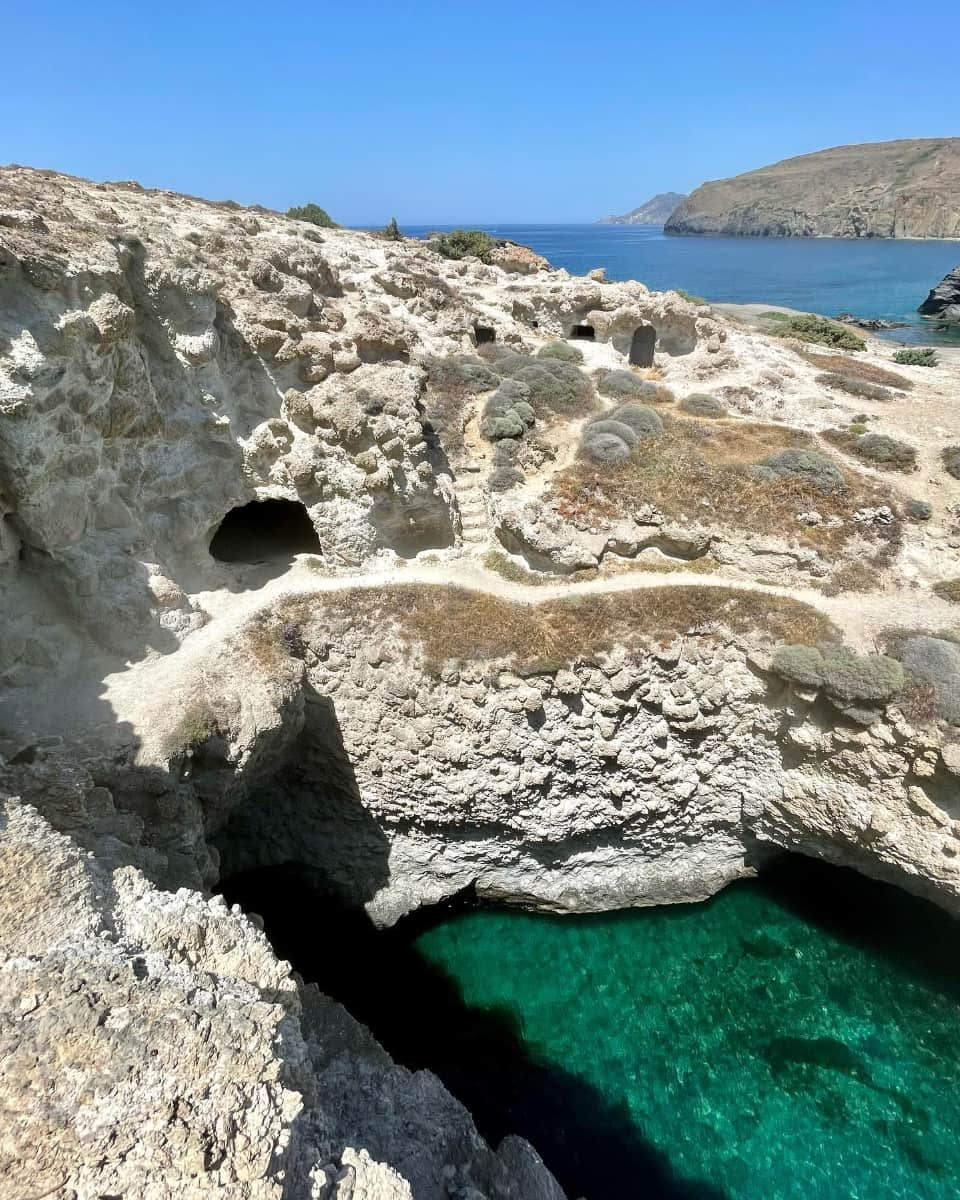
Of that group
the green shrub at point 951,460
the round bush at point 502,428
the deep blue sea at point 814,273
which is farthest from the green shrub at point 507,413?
the deep blue sea at point 814,273

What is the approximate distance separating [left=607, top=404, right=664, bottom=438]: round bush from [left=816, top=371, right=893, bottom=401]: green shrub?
10233 millimetres

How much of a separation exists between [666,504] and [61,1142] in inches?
857

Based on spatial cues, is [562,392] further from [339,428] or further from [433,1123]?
[433,1123]

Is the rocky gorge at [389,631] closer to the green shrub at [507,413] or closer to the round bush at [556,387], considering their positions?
the green shrub at [507,413]

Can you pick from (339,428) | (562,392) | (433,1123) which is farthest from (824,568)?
(433,1123)

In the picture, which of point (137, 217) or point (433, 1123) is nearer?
point (433, 1123)

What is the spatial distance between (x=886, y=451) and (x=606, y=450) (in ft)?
35.6

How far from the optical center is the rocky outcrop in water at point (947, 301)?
84.6m

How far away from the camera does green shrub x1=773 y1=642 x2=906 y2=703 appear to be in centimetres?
1758

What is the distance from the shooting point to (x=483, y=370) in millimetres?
29891

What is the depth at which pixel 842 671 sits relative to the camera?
17922 mm

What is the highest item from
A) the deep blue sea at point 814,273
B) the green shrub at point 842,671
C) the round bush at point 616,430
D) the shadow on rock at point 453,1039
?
the round bush at point 616,430

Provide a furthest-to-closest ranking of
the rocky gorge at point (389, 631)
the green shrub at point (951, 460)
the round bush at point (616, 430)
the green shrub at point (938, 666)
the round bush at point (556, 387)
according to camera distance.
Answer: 1. the round bush at point (556, 387)
2. the round bush at point (616, 430)
3. the green shrub at point (951, 460)
4. the green shrub at point (938, 666)
5. the rocky gorge at point (389, 631)

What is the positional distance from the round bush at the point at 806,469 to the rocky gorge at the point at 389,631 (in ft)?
0.51
